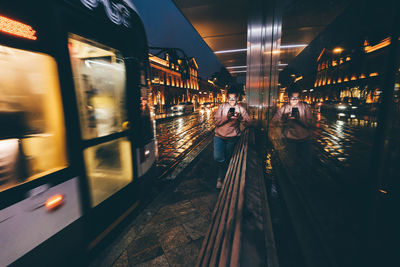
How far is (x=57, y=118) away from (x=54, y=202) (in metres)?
0.87

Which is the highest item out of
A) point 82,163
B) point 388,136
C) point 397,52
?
point 397,52

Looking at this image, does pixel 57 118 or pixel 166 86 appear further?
pixel 166 86

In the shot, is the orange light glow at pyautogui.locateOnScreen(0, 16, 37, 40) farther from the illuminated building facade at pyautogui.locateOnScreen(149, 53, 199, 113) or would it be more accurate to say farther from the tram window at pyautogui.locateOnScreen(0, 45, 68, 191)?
the illuminated building facade at pyautogui.locateOnScreen(149, 53, 199, 113)

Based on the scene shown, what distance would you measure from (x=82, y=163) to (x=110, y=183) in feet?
3.87

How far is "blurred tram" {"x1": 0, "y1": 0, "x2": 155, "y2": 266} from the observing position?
1.51 m

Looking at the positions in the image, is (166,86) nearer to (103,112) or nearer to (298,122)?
(298,122)

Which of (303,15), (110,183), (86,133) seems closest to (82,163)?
(86,133)

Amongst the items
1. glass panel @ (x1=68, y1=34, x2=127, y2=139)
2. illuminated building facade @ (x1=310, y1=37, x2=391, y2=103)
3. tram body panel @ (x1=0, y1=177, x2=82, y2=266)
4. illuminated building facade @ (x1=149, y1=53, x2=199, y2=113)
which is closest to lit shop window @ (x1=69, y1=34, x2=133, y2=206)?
glass panel @ (x1=68, y1=34, x2=127, y2=139)

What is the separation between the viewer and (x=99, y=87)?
2.75 meters

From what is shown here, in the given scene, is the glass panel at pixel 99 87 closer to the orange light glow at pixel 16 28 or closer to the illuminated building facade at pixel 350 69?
the orange light glow at pixel 16 28

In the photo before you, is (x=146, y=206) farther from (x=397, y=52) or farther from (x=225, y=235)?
(x=397, y=52)

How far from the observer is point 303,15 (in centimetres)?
622

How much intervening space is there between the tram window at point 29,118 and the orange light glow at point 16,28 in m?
0.18

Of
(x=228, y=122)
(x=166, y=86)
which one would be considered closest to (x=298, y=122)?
(x=228, y=122)
